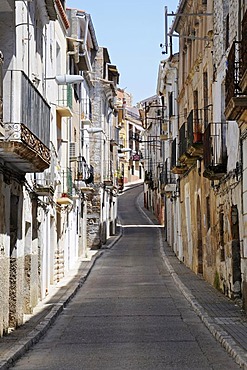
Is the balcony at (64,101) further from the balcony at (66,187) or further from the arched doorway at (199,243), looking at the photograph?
the arched doorway at (199,243)

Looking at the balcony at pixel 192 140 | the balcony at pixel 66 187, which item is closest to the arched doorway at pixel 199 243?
the balcony at pixel 192 140

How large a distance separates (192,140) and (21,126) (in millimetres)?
13459

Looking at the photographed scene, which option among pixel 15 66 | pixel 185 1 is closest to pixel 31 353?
pixel 15 66

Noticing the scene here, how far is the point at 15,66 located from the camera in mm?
15445

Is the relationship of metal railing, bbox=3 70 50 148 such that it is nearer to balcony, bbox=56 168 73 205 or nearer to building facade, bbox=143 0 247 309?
building facade, bbox=143 0 247 309

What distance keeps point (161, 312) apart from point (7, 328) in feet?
16.1

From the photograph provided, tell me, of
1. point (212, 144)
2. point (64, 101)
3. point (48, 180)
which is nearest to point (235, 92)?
point (212, 144)

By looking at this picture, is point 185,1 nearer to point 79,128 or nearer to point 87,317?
point 79,128

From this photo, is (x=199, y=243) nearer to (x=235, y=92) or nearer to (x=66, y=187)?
(x=66, y=187)

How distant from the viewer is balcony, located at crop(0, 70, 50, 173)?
1423 centimetres

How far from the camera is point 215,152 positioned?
23375 millimetres

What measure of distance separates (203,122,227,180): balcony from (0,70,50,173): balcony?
632 centimetres

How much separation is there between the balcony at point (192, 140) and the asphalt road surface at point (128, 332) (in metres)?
4.22

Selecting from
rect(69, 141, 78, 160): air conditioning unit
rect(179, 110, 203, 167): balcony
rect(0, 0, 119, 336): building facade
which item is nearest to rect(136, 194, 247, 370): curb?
rect(0, 0, 119, 336): building facade
